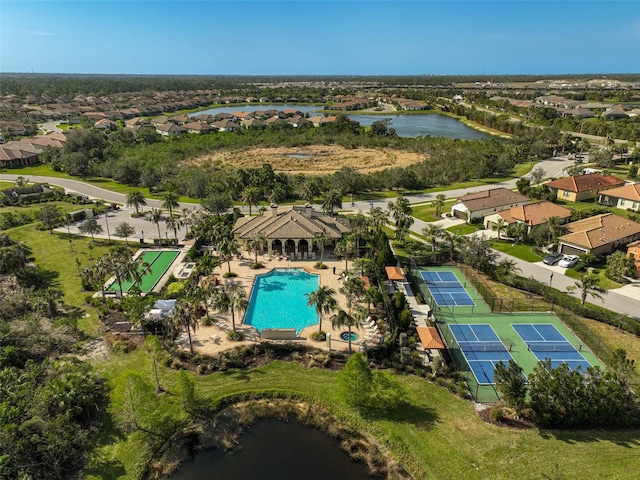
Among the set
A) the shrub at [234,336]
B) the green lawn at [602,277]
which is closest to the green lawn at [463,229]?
the green lawn at [602,277]

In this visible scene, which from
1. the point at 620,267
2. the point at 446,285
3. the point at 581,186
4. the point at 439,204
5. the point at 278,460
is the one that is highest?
the point at 581,186

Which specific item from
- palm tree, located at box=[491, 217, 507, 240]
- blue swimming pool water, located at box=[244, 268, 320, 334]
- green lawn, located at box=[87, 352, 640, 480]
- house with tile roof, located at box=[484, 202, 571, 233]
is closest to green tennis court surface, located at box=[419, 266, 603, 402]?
green lawn, located at box=[87, 352, 640, 480]

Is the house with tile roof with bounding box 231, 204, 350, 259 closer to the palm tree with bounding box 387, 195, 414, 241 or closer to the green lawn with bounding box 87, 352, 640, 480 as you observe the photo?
the palm tree with bounding box 387, 195, 414, 241

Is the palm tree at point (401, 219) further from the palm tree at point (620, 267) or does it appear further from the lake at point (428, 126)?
the lake at point (428, 126)

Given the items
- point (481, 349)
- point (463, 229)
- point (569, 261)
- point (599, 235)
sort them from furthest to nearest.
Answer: point (463, 229) → point (599, 235) → point (569, 261) → point (481, 349)

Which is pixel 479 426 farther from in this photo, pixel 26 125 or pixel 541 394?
pixel 26 125

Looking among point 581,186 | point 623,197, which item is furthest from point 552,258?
point 581,186

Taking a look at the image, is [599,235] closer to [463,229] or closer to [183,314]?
[463,229]
